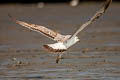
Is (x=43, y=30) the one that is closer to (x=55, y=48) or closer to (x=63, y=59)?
(x=55, y=48)

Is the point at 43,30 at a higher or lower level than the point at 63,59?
higher

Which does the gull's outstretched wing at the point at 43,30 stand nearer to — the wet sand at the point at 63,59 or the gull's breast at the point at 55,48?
the gull's breast at the point at 55,48

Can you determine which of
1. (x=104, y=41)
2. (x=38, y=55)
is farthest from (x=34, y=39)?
(x=38, y=55)

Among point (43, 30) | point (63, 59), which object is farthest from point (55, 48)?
point (63, 59)

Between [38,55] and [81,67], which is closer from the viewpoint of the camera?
[81,67]

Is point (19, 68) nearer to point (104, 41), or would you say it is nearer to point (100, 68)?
point (100, 68)

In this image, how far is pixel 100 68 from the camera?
1003 centimetres

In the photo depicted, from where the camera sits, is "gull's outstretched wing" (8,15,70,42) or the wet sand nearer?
"gull's outstretched wing" (8,15,70,42)

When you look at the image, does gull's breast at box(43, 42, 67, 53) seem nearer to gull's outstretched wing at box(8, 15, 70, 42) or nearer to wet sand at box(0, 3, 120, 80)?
gull's outstretched wing at box(8, 15, 70, 42)

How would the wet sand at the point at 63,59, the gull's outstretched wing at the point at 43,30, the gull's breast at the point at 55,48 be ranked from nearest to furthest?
the gull's breast at the point at 55,48, the gull's outstretched wing at the point at 43,30, the wet sand at the point at 63,59

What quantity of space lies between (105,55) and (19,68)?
8.52 feet

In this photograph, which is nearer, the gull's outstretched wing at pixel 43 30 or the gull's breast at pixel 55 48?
the gull's breast at pixel 55 48

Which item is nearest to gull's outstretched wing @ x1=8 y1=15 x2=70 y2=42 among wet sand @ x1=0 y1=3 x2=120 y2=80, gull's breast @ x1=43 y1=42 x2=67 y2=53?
gull's breast @ x1=43 y1=42 x2=67 y2=53

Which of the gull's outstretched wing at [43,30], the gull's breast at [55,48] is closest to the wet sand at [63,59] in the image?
the gull's breast at [55,48]
